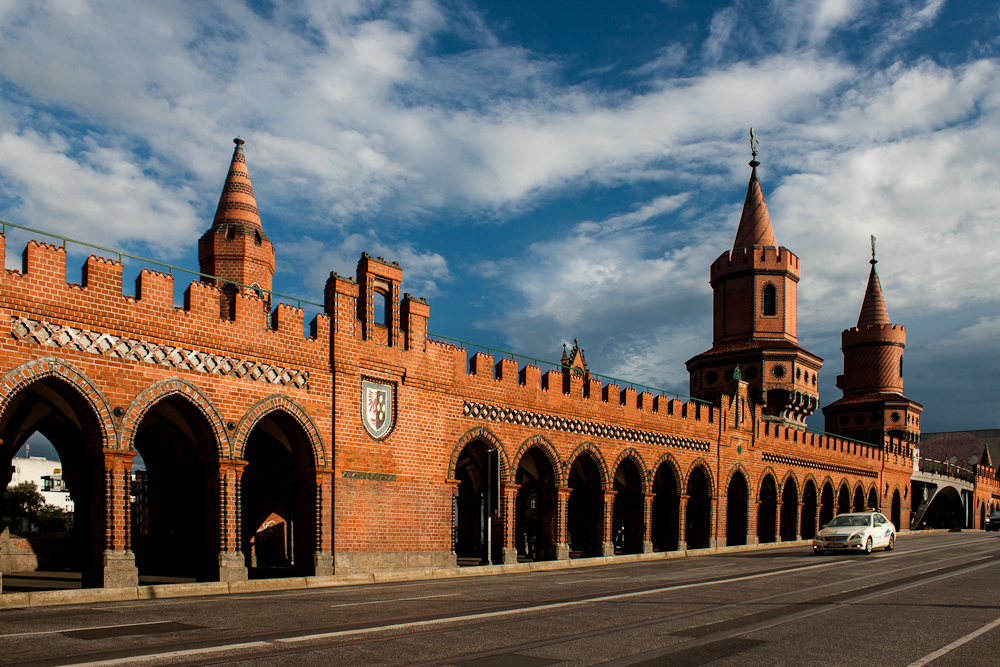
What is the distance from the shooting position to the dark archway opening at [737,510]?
36031 mm

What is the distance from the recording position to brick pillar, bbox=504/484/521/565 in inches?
939

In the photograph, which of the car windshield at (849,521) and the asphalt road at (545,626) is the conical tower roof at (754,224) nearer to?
the car windshield at (849,521)

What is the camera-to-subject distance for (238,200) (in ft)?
83.2

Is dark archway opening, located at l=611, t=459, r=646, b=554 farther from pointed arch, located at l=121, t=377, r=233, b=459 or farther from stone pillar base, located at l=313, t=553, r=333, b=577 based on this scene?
pointed arch, located at l=121, t=377, r=233, b=459

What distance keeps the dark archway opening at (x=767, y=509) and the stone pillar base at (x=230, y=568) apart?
27.0m

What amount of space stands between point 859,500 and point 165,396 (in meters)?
45.1

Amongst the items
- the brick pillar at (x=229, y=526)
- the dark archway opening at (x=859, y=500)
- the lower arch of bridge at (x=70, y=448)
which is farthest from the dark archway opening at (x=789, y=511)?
the lower arch of bridge at (x=70, y=448)

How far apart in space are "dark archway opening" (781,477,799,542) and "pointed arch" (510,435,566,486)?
63.7 ft

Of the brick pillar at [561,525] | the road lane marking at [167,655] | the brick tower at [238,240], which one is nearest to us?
the road lane marking at [167,655]

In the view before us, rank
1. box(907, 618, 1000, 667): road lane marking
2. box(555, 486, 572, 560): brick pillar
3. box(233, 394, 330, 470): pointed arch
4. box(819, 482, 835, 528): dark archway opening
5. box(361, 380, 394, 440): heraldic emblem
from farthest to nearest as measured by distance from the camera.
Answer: box(819, 482, 835, 528): dark archway opening → box(555, 486, 572, 560): brick pillar → box(361, 380, 394, 440): heraldic emblem → box(233, 394, 330, 470): pointed arch → box(907, 618, 1000, 667): road lane marking

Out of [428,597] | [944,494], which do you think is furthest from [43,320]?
[944,494]

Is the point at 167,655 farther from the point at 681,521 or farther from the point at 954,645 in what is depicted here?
the point at 681,521

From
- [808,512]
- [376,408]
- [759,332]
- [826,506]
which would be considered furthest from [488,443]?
[826,506]

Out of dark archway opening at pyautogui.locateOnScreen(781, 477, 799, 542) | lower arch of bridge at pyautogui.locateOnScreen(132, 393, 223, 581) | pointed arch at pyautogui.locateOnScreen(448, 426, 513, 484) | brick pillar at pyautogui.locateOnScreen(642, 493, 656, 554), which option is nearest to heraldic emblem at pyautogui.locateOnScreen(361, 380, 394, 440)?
pointed arch at pyautogui.locateOnScreen(448, 426, 513, 484)
